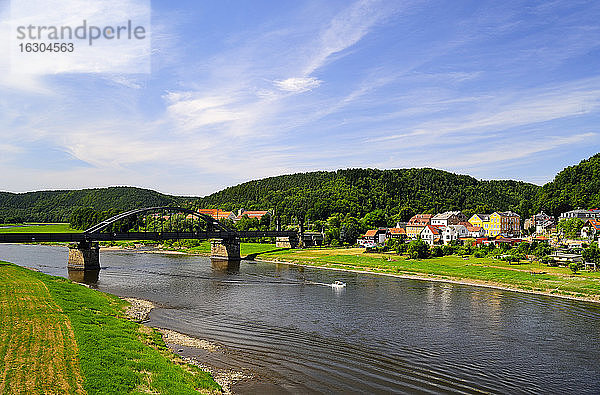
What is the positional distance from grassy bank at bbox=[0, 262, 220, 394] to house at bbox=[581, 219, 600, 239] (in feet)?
305

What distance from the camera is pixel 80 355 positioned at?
2048 centimetres

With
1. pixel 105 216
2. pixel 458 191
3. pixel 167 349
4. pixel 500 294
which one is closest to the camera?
pixel 167 349

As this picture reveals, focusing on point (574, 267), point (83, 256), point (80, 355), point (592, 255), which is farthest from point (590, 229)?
point (80, 355)

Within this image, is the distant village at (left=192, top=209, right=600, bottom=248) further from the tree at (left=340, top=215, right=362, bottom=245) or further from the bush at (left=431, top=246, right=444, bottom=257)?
the bush at (left=431, top=246, right=444, bottom=257)

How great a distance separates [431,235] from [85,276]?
69.0 meters

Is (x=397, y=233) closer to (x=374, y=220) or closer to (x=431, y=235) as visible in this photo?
(x=431, y=235)

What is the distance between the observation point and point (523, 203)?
146 meters

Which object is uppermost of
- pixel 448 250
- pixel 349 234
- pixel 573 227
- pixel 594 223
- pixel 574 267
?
pixel 594 223

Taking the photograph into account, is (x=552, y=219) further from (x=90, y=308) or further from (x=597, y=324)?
(x=90, y=308)

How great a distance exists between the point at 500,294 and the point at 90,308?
39251mm

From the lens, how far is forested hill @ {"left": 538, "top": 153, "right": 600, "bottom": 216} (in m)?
126

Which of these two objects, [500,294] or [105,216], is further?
[105,216]

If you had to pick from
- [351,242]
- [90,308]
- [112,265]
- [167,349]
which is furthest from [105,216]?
[167,349]

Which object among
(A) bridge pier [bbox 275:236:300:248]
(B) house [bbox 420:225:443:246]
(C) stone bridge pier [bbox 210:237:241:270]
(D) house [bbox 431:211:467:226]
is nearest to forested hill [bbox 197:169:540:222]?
(D) house [bbox 431:211:467:226]
